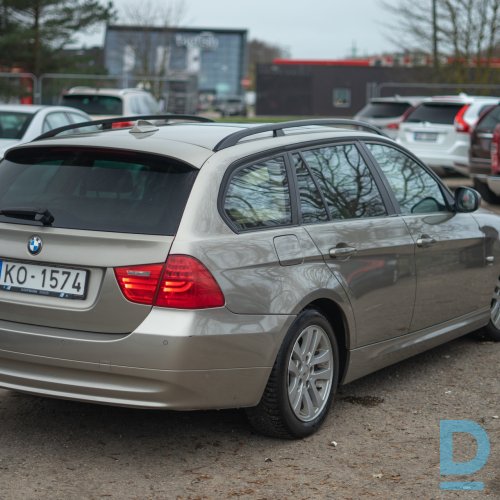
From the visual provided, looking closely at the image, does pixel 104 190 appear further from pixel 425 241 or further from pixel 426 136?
pixel 426 136

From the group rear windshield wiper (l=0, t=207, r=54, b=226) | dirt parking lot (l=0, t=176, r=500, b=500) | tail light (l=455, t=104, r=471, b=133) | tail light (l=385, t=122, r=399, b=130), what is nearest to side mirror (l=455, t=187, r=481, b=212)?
dirt parking lot (l=0, t=176, r=500, b=500)

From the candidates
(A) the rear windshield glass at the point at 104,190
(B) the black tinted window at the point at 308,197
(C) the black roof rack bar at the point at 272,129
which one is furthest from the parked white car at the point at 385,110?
(A) the rear windshield glass at the point at 104,190

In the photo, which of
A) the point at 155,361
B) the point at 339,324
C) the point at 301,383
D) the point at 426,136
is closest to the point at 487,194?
the point at 426,136

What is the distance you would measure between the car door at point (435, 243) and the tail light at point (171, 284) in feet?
6.30

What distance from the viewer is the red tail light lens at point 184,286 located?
14.9ft

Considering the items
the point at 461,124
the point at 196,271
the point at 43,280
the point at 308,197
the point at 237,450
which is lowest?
the point at 237,450

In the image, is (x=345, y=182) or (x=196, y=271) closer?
(x=196, y=271)

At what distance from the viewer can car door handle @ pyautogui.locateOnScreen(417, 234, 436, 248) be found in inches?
241

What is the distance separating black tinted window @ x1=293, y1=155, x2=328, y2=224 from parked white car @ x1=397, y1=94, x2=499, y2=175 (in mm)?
13889

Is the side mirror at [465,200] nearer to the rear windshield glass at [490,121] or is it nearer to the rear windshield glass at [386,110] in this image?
the rear windshield glass at [490,121]

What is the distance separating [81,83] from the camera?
3375cm

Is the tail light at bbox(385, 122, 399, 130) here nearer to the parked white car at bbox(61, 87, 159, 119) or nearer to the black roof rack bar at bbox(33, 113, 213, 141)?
the parked white car at bbox(61, 87, 159, 119)

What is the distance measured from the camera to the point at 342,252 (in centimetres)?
538

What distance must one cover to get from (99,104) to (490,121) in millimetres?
8255
